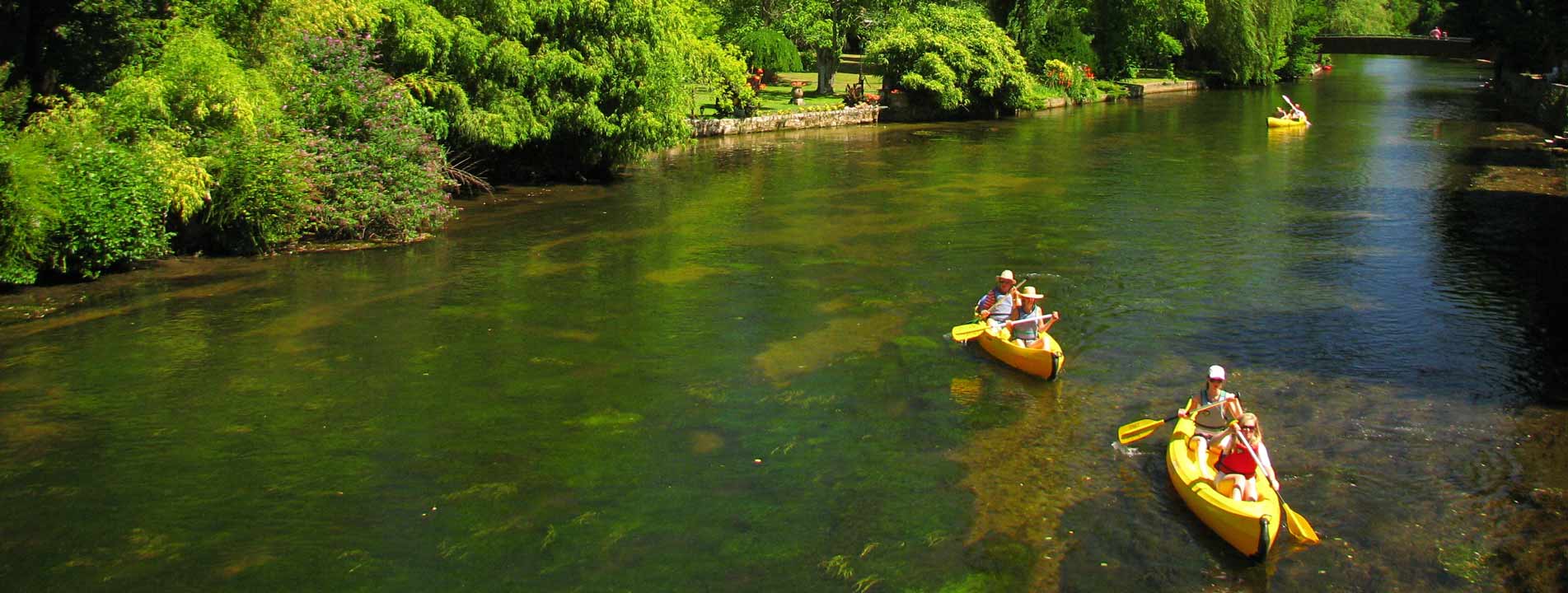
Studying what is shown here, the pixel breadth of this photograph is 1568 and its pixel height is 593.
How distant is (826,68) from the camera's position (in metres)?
Answer: 50.6

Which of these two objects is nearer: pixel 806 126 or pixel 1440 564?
pixel 1440 564

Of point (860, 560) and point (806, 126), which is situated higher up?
point (806, 126)

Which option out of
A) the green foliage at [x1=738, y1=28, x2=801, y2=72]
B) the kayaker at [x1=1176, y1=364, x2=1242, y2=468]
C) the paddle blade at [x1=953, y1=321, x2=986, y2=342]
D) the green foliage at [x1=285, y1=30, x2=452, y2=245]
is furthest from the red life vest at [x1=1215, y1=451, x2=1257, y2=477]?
the green foliage at [x1=738, y1=28, x2=801, y2=72]

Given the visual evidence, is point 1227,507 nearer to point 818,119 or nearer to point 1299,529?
point 1299,529

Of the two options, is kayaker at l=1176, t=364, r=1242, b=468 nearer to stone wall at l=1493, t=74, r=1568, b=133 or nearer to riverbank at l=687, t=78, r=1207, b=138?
riverbank at l=687, t=78, r=1207, b=138

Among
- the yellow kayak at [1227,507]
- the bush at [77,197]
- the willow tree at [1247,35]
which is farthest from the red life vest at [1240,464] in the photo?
the willow tree at [1247,35]

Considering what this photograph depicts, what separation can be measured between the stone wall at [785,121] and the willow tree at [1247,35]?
2568 centimetres

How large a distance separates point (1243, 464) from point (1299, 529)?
30.7 inches

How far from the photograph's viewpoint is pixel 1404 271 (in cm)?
2319

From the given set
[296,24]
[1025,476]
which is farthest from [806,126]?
[1025,476]

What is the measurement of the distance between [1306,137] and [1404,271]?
2190cm

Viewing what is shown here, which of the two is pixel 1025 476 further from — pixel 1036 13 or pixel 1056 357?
pixel 1036 13

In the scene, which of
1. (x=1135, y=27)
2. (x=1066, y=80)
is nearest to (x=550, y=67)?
(x=1066, y=80)

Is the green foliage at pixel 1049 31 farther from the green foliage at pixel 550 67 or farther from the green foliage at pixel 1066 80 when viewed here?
the green foliage at pixel 550 67
